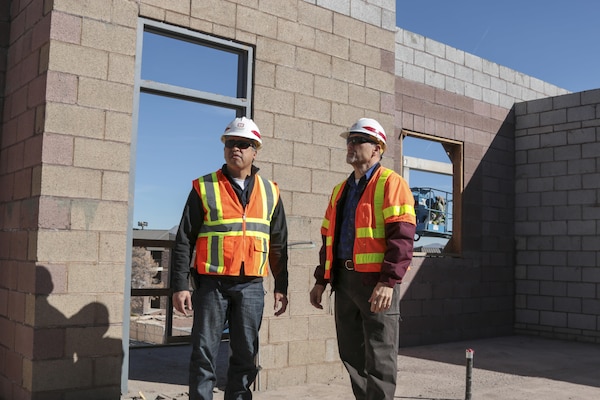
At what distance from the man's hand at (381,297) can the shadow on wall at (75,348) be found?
211 cm

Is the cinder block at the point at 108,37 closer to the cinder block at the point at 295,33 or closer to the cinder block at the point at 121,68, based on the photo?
the cinder block at the point at 121,68

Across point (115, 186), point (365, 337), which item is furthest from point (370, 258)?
point (115, 186)

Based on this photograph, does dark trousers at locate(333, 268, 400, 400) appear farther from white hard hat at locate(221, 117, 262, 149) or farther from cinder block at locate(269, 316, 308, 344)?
cinder block at locate(269, 316, 308, 344)

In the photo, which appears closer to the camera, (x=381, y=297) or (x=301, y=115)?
(x=381, y=297)

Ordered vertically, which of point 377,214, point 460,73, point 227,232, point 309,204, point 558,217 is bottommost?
point 227,232

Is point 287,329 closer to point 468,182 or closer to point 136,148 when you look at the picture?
point 136,148

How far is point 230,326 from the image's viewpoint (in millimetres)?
3752

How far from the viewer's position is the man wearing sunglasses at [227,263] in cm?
360

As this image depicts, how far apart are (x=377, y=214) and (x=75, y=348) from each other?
237cm

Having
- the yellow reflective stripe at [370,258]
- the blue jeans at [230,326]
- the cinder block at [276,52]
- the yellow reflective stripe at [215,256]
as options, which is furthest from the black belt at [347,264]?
the cinder block at [276,52]

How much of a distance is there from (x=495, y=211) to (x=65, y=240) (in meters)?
7.17

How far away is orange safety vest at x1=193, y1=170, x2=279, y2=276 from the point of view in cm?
365

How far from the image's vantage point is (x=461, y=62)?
951cm

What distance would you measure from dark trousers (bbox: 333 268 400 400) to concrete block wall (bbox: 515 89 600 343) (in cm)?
673
